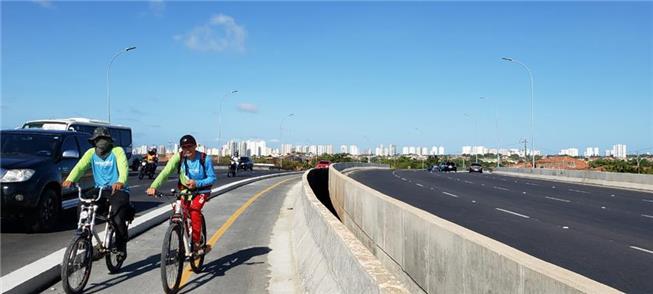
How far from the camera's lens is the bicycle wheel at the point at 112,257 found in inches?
297

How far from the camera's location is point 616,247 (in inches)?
469

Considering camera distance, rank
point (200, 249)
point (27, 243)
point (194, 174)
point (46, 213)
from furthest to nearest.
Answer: point (46, 213)
point (27, 243)
point (200, 249)
point (194, 174)

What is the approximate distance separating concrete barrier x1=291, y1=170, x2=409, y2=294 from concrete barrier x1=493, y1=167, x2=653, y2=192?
94.7 ft

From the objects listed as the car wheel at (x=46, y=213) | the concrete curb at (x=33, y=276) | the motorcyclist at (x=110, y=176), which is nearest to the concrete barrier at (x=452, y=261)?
the motorcyclist at (x=110, y=176)

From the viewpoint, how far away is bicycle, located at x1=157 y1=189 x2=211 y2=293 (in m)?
6.70

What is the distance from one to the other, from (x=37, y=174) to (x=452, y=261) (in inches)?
345

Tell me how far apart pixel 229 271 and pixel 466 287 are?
14.9ft

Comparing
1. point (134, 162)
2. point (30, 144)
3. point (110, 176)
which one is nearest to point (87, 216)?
point (110, 176)

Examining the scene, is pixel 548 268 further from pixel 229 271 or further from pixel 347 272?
pixel 229 271

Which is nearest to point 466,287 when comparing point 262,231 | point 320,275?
point 320,275

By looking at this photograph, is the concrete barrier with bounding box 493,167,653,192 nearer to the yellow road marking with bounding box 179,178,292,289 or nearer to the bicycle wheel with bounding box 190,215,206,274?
the yellow road marking with bounding box 179,178,292,289

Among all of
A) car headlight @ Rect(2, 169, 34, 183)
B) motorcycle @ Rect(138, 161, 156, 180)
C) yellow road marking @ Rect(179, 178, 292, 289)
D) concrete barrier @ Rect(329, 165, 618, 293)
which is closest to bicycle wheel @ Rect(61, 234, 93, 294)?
yellow road marking @ Rect(179, 178, 292, 289)

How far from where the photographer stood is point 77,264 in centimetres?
676

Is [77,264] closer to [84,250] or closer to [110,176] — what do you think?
[84,250]
